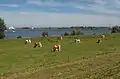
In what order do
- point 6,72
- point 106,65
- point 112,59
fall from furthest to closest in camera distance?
point 112,59 → point 106,65 → point 6,72

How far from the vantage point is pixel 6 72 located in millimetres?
24391

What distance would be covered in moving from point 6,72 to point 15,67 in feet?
8.64

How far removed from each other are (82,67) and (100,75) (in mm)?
4494

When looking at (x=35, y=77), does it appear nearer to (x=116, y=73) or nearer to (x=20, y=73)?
(x=20, y=73)

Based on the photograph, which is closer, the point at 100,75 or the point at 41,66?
the point at 100,75

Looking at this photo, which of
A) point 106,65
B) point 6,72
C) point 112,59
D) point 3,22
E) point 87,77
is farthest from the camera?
point 3,22

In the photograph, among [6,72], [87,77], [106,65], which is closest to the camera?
[87,77]

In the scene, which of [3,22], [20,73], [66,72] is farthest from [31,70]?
[3,22]

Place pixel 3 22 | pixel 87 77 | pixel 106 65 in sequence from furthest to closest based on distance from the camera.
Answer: pixel 3 22
pixel 106 65
pixel 87 77

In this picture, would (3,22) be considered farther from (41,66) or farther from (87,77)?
(87,77)

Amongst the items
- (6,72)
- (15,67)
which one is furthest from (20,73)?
(15,67)

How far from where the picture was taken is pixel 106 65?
2631 centimetres

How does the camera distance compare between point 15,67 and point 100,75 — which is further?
point 15,67

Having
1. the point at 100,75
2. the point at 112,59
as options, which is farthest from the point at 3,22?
the point at 100,75
